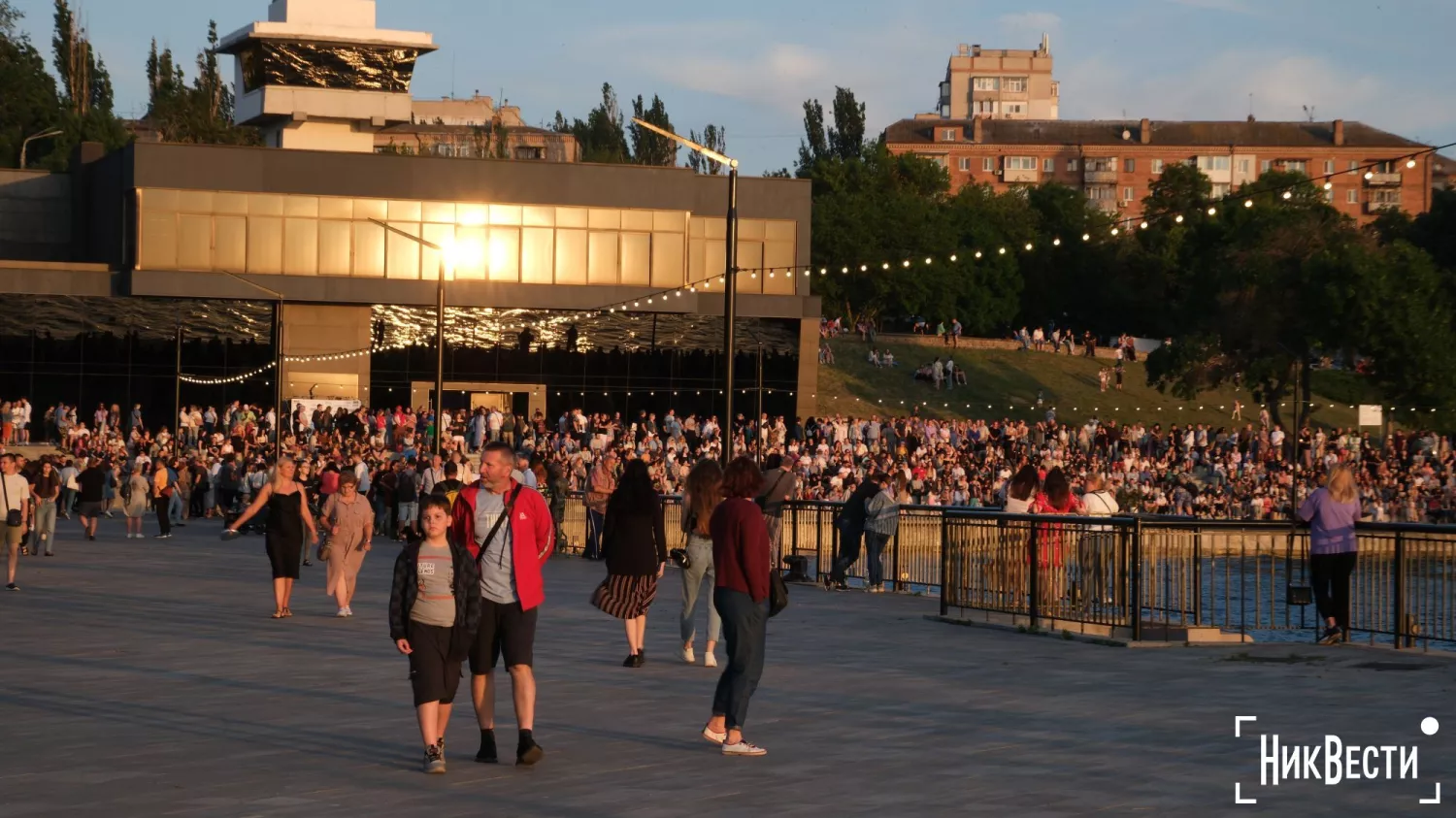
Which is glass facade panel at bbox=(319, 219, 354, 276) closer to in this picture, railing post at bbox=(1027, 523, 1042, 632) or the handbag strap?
railing post at bbox=(1027, 523, 1042, 632)

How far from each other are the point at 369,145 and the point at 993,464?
2998 cm

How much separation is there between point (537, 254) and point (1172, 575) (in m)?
50.2

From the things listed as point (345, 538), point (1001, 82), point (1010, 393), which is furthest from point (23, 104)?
point (1001, 82)

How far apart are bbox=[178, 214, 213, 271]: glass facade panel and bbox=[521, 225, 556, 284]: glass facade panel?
34.9 feet

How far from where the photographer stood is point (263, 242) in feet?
206

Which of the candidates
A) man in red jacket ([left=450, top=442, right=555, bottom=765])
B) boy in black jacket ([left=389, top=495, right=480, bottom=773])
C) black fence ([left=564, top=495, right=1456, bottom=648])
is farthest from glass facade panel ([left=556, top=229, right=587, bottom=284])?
boy in black jacket ([left=389, top=495, right=480, bottom=773])

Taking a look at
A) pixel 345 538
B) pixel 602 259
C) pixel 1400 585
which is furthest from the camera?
pixel 602 259

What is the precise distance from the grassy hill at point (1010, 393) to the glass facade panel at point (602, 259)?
13.2m

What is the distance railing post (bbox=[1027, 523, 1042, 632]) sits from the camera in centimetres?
1748

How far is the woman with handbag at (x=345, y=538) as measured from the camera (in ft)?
61.0

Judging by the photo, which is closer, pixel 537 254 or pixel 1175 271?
pixel 537 254

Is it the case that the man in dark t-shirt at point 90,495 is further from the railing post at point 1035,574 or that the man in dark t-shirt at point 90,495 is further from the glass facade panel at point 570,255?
the glass facade panel at point 570,255

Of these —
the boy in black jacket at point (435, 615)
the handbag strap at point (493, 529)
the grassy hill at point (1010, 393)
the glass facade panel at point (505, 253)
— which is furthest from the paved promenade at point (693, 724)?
the grassy hill at point (1010, 393)

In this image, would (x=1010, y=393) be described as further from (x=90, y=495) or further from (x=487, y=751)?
(x=487, y=751)
